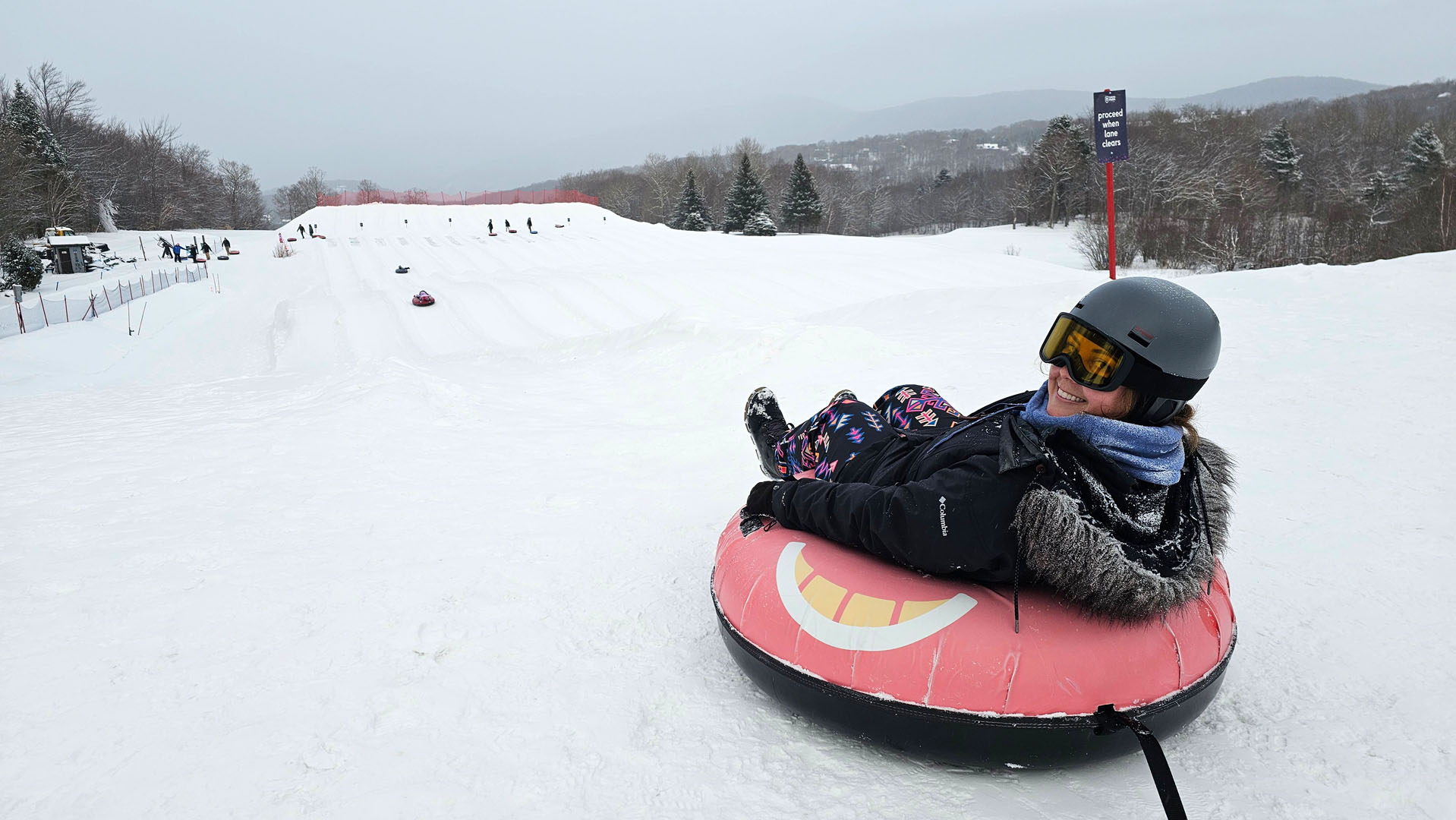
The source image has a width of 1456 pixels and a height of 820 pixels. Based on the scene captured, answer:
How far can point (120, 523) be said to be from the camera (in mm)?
3695

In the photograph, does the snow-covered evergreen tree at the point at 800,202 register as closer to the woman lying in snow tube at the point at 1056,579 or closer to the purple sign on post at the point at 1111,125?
the purple sign on post at the point at 1111,125

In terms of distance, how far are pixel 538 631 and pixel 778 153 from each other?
14094 cm

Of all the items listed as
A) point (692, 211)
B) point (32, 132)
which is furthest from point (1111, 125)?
point (32, 132)

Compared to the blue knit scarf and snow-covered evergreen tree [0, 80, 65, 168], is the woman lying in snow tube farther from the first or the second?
snow-covered evergreen tree [0, 80, 65, 168]

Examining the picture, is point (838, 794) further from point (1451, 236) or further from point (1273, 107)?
point (1273, 107)

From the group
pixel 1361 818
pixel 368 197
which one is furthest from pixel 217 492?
pixel 368 197

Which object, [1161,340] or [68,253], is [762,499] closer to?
[1161,340]

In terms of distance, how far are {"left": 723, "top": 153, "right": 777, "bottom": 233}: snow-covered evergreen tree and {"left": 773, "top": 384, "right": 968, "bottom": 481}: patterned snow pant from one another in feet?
135

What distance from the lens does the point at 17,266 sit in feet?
85.1

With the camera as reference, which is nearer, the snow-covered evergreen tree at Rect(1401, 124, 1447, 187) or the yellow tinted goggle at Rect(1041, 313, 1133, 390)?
the yellow tinted goggle at Rect(1041, 313, 1133, 390)

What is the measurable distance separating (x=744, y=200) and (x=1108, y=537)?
43578 millimetres

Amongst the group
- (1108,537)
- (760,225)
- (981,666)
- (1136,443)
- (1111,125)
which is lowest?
(981,666)

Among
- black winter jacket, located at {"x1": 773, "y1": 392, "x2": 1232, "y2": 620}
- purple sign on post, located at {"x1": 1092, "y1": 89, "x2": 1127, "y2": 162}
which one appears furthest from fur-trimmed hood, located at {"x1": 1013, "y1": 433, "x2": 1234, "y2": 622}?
purple sign on post, located at {"x1": 1092, "y1": 89, "x2": 1127, "y2": 162}

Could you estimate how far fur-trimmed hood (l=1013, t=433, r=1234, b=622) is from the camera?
1919 mm
